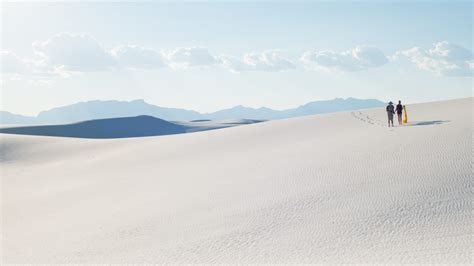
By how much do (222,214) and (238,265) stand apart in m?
2.99

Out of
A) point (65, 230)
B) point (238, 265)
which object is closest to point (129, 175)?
point (65, 230)

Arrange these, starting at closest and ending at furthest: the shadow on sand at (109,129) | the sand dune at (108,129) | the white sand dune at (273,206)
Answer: the white sand dune at (273,206) < the sand dune at (108,129) < the shadow on sand at (109,129)

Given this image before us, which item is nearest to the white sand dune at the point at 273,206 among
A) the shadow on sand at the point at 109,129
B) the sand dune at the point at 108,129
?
the sand dune at the point at 108,129

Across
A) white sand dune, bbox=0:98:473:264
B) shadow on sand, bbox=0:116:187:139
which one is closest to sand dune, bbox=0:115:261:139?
shadow on sand, bbox=0:116:187:139

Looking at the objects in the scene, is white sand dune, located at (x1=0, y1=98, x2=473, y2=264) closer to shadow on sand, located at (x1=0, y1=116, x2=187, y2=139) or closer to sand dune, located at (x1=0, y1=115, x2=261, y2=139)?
sand dune, located at (x1=0, y1=115, x2=261, y2=139)

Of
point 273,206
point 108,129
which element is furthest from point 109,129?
point 273,206

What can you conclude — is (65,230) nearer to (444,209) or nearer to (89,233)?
(89,233)

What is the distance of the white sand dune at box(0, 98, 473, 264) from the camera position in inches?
333

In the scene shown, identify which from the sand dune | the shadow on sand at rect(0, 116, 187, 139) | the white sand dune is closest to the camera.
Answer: the white sand dune

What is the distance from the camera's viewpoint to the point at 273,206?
10.9 metres

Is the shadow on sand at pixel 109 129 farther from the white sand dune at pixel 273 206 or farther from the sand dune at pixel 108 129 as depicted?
the white sand dune at pixel 273 206

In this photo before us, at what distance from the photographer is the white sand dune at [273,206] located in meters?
8.47

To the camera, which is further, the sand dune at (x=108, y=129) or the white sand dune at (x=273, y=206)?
the sand dune at (x=108, y=129)

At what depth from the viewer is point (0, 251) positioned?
10938 millimetres
